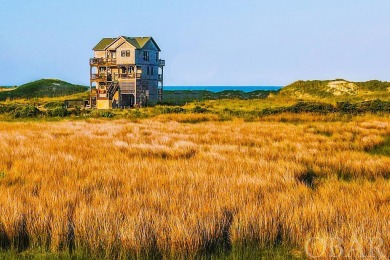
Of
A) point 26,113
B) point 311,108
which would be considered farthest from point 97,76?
point 311,108

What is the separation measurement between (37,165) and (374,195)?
7.96m

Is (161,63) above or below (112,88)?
above

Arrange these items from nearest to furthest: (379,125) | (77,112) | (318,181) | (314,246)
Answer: (314,246) → (318,181) → (379,125) → (77,112)

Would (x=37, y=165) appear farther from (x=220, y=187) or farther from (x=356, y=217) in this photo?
(x=356, y=217)

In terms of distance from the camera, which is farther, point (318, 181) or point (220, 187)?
point (318, 181)

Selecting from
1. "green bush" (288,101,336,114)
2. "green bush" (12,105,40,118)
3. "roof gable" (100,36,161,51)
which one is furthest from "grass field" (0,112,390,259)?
"roof gable" (100,36,161,51)

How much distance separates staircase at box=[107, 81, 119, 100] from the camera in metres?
52.8

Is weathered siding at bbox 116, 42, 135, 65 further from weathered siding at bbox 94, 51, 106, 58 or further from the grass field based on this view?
the grass field

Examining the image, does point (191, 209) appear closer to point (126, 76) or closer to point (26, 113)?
point (26, 113)

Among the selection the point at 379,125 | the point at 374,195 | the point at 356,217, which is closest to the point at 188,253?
the point at 356,217

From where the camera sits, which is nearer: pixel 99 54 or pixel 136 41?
pixel 136 41

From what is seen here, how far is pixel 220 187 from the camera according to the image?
7562 mm

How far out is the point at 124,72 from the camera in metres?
56.1

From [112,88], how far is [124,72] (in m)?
3.52
